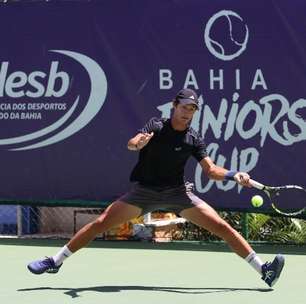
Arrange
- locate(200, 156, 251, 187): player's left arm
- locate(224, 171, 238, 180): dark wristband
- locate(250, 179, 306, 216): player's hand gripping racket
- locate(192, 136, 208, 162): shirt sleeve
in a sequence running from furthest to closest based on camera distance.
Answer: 1. locate(250, 179, 306, 216): player's hand gripping racket
2. locate(192, 136, 208, 162): shirt sleeve
3. locate(224, 171, 238, 180): dark wristband
4. locate(200, 156, 251, 187): player's left arm

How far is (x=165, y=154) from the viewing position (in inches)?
226

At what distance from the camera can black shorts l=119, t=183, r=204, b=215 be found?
5.80 meters

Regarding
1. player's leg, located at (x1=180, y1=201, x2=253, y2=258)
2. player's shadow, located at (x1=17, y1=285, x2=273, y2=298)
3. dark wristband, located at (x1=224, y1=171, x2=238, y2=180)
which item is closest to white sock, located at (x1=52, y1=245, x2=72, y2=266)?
player's shadow, located at (x1=17, y1=285, x2=273, y2=298)

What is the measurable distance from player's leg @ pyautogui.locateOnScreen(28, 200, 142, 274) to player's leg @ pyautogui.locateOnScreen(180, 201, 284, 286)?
1.43 ft

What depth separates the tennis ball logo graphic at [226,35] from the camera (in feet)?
26.8

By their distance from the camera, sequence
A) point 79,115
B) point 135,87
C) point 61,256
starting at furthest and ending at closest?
1. point 79,115
2. point 135,87
3. point 61,256

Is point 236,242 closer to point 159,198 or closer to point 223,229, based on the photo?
point 223,229

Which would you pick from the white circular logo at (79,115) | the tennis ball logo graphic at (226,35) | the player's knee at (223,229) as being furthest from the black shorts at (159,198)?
the white circular logo at (79,115)

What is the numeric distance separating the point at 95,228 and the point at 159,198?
503mm

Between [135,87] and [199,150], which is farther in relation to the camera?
[135,87]

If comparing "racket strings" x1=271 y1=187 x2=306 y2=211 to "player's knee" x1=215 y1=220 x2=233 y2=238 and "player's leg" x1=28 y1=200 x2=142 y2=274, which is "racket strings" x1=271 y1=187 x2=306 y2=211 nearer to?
"player's knee" x1=215 y1=220 x2=233 y2=238

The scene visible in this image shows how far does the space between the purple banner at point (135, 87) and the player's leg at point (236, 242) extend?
2455 millimetres

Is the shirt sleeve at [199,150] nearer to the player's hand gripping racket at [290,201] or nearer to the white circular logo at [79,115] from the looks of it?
the player's hand gripping racket at [290,201]

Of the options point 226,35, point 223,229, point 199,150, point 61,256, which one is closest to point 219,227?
point 223,229
